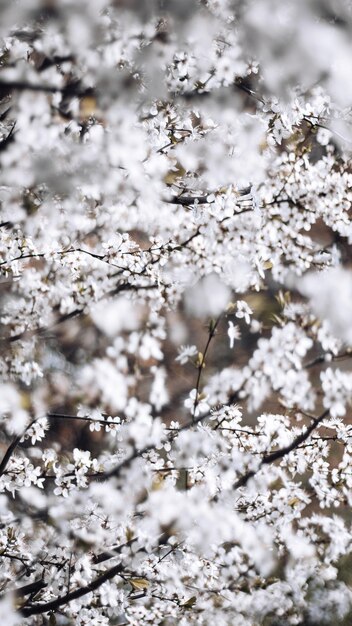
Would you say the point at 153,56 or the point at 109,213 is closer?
the point at 153,56

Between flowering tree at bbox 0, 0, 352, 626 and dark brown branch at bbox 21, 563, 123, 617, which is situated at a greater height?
flowering tree at bbox 0, 0, 352, 626

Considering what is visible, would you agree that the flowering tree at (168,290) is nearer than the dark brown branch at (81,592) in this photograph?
Yes

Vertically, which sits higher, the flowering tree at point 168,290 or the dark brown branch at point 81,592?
the flowering tree at point 168,290

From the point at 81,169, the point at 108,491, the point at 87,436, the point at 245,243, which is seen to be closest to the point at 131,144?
the point at 81,169

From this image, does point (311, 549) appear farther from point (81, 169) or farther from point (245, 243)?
point (81, 169)

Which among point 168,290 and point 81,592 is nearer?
point 81,592

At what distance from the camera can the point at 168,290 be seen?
11.9ft

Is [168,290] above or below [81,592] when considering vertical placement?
above

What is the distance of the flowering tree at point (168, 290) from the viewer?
2369mm

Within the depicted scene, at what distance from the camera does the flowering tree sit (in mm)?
2369

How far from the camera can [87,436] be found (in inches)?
233

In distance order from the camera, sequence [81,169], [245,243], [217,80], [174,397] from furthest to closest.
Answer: [174,397], [245,243], [217,80], [81,169]

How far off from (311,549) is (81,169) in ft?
8.59

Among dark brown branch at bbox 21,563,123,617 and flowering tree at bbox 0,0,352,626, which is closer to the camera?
flowering tree at bbox 0,0,352,626
